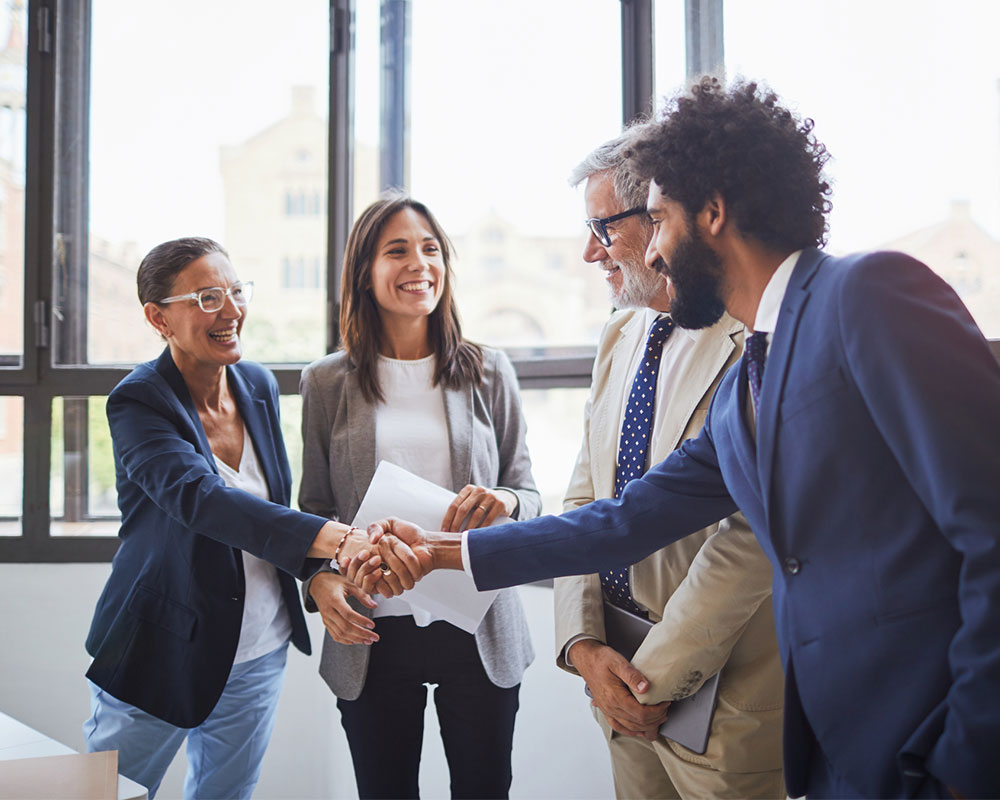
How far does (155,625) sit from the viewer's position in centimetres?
173

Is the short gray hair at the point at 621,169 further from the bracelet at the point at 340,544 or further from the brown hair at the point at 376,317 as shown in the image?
the bracelet at the point at 340,544

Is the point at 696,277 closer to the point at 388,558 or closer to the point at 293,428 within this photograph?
the point at 388,558

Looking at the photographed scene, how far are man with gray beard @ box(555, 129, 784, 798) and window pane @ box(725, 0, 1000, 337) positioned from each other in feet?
2.52

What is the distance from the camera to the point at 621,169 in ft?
Answer: 5.38

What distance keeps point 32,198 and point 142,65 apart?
64 centimetres

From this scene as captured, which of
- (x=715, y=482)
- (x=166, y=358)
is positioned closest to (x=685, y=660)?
(x=715, y=482)

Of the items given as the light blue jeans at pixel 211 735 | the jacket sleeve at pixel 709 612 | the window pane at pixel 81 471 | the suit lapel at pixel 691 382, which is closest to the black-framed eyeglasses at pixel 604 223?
the suit lapel at pixel 691 382

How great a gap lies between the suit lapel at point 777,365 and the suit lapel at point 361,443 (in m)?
1.02

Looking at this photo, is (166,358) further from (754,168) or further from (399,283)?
(754,168)

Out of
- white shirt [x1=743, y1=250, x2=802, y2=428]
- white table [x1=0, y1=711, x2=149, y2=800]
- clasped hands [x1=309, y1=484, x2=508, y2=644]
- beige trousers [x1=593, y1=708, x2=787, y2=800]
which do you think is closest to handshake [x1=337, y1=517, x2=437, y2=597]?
clasped hands [x1=309, y1=484, x2=508, y2=644]

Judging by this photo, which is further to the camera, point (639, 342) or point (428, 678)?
point (428, 678)

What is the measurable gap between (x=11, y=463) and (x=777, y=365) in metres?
2.82

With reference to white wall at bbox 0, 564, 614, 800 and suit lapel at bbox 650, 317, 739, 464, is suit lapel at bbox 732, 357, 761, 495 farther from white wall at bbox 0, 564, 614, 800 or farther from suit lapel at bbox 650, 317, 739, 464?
white wall at bbox 0, 564, 614, 800

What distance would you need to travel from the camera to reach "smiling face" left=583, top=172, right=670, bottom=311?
162 cm
